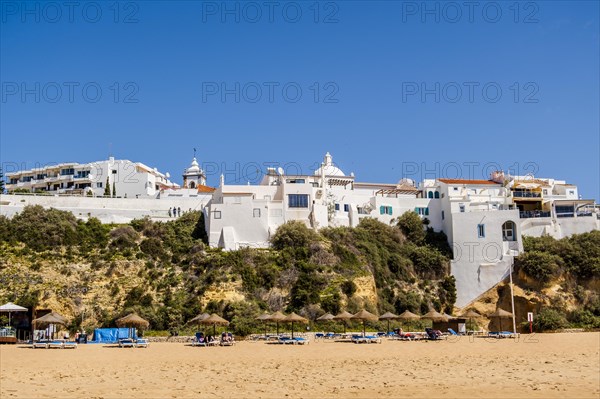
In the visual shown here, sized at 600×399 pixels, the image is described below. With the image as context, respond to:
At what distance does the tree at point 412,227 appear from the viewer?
197ft

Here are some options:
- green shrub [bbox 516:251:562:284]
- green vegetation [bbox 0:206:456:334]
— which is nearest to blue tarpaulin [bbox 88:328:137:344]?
green vegetation [bbox 0:206:456:334]

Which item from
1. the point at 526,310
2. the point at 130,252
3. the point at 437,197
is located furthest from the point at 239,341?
the point at 437,197

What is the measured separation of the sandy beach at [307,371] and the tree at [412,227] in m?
25.3

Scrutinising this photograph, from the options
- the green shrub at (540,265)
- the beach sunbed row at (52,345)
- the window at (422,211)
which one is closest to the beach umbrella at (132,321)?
the beach sunbed row at (52,345)

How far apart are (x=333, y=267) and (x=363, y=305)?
419 cm

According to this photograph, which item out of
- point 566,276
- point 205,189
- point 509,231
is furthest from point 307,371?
point 205,189

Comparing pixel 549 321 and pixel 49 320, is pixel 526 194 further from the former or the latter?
pixel 49 320

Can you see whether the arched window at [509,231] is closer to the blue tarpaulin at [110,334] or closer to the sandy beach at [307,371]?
the sandy beach at [307,371]

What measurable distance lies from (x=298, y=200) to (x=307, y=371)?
109ft

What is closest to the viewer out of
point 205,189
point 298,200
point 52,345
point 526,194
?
point 52,345

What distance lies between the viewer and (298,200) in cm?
5638

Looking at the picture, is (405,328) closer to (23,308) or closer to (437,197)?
(437,197)

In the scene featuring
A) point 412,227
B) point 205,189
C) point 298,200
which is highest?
point 205,189

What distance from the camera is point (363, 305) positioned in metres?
49.0
